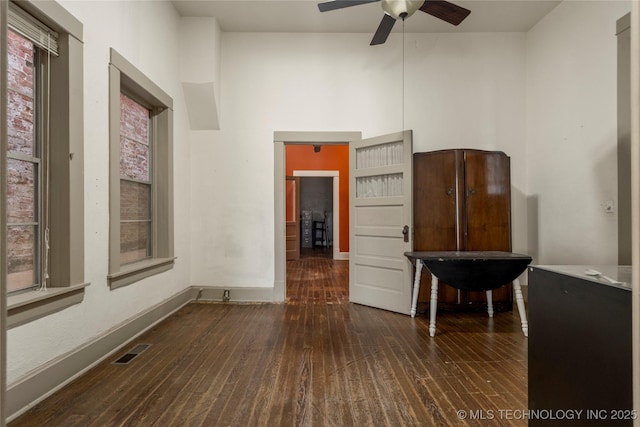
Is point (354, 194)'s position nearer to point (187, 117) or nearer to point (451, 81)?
point (451, 81)

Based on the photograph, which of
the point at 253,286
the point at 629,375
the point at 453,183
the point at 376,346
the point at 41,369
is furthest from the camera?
the point at 253,286

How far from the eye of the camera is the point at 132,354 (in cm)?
222

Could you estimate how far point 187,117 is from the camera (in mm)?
3586

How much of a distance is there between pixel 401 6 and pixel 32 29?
2.38 m

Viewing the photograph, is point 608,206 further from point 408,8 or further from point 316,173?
point 316,173

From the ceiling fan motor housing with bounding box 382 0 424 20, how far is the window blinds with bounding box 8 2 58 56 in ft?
7.35

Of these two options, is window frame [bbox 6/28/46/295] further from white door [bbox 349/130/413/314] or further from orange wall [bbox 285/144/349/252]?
orange wall [bbox 285/144/349/252]

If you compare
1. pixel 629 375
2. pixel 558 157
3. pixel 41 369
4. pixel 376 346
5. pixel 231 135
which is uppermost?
pixel 231 135

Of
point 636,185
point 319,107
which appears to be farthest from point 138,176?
point 636,185

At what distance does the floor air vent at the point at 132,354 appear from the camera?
210cm

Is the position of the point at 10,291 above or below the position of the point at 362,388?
above

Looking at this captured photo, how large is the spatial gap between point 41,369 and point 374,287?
2.71 m

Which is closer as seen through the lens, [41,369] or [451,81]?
[41,369]

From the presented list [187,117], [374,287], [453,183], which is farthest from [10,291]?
[453,183]
